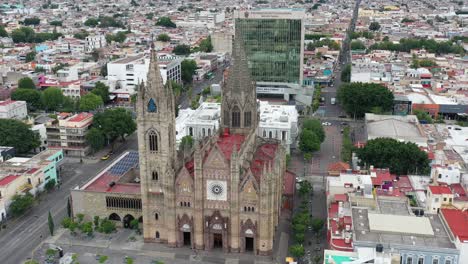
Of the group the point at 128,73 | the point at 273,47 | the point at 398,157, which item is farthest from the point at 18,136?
the point at 273,47

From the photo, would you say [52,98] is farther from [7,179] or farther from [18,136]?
[7,179]

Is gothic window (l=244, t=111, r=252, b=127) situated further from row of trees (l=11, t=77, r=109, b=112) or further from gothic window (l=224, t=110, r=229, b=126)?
row of trees (l=11, t=77, r=109, b=112)

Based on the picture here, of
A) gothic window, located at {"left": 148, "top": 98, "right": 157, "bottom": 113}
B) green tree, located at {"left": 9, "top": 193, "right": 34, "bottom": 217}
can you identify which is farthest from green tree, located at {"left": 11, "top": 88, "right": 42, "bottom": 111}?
gothic window, located at {"left": 148, "top": 98, "right": 157, "bottom": 113}

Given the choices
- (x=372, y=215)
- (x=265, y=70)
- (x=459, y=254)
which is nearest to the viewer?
(x=459, y=254)

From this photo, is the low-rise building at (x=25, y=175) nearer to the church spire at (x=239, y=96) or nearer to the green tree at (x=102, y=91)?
the church spire at (x=239, y=96)

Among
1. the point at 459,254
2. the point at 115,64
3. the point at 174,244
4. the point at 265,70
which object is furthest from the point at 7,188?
the point at 265,70

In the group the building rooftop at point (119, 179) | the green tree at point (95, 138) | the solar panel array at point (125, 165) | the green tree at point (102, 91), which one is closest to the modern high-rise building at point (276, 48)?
the green tree at point (102, 91)

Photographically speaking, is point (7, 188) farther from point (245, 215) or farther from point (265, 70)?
point (265, 70)
